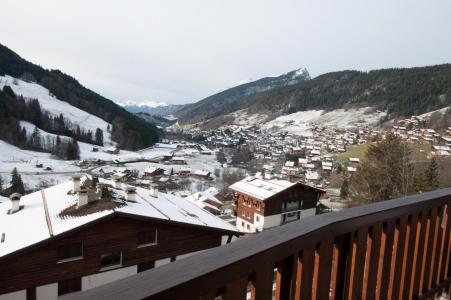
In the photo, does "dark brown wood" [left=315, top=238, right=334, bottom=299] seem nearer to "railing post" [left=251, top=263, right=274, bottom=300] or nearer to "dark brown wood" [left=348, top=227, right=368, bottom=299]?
"dark brown wood" [left=348, top=227, right=368, bottom=299]

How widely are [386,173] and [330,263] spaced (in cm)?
1788

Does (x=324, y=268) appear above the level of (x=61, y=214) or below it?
above

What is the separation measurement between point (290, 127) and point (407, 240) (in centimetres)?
14573

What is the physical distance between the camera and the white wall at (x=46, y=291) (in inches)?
366

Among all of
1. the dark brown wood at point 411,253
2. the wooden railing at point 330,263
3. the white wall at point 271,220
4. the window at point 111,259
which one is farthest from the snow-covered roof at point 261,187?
the dark brown wood at point 411,253

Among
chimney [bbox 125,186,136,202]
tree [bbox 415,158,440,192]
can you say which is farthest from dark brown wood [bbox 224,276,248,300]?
tree [bbox 415,158,440,192]

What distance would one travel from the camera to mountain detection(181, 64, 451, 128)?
356ft

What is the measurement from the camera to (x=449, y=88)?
343ft

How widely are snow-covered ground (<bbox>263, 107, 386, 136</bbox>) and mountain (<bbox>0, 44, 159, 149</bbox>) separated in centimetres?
6137

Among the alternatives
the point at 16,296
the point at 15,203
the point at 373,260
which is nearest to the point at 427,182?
the point at 373,260

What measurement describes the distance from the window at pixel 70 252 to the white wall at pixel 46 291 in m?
0.78

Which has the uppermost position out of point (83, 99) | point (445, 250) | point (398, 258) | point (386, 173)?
point (83, 99)

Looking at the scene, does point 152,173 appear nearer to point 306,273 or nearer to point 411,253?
point 411,253

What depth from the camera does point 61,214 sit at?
34.2 ft
